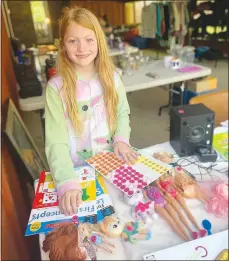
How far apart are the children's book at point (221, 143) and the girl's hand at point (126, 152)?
2.48 feet

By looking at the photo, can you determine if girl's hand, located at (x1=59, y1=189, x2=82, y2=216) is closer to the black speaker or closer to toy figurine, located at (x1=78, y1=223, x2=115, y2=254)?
toy figurine, located at (x1=78, y1=223, x2=115, y2=254)

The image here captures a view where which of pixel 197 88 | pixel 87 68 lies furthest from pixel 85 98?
pixel 197 88

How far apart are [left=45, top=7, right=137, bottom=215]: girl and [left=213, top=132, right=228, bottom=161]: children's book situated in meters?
0.81

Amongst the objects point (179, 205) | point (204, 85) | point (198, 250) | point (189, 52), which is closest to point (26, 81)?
point (189, 52)

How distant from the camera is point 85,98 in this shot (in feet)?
1.06

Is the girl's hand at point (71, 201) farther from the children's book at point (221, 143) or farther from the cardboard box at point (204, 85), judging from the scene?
the cardboard box at point (204, 85)

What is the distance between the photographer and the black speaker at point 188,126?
73cm

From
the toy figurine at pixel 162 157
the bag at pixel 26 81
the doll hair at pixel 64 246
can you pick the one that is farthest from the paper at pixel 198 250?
the bag at pixel 26 81

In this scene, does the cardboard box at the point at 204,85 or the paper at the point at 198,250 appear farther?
the cardboard box at the point at 204,85

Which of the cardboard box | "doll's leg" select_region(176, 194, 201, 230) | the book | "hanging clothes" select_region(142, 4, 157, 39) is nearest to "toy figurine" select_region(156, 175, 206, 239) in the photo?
"doll's leg" select_region(176, 194, 201, 230)

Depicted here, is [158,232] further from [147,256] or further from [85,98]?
[85,98]

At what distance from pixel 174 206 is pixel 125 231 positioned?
16 cm

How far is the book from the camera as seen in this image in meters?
0.34

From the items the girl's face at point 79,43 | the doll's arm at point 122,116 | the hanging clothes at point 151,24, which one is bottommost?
the doll's arm at point 122,116
